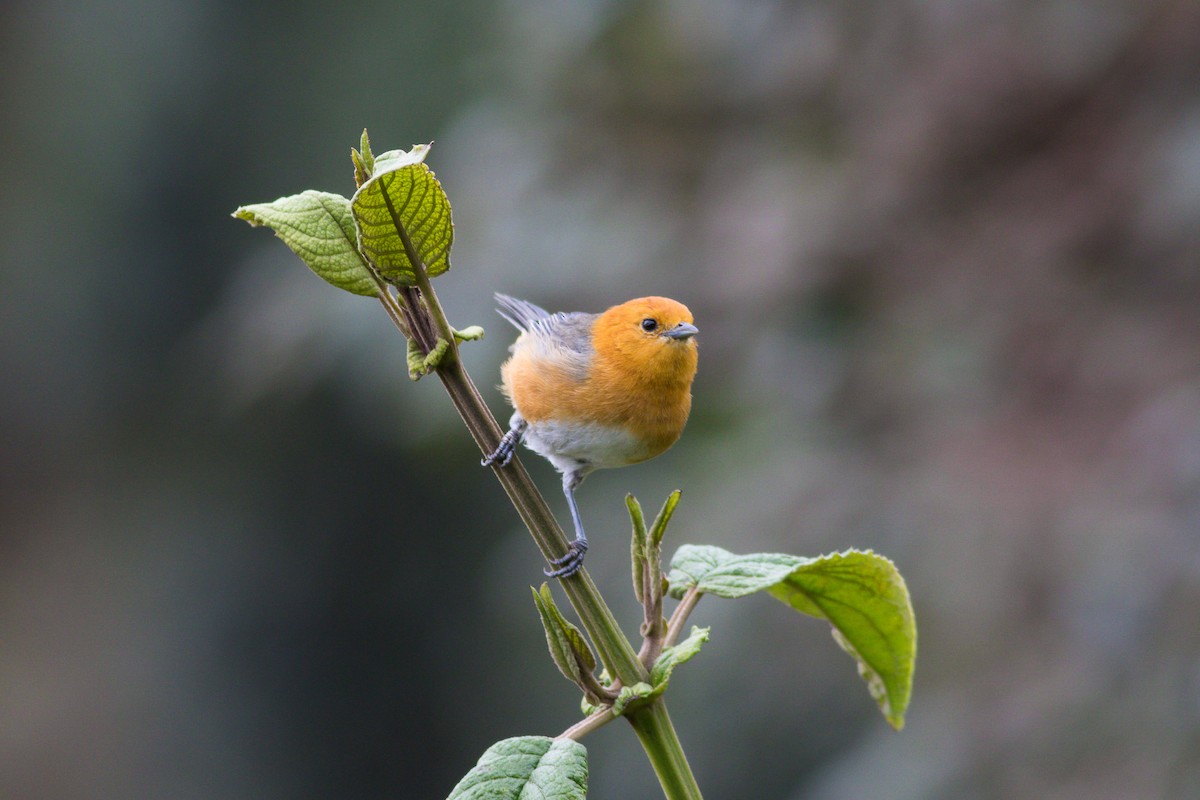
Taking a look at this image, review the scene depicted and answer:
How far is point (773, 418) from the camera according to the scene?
142 inches

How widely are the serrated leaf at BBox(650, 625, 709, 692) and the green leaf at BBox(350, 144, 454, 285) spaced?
39 centimetres

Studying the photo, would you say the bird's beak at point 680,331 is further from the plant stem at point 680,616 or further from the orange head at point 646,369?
the plant stem at point 680,616

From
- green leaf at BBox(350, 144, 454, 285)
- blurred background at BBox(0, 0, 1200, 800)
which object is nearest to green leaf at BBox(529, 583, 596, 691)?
green leaf at BBox(350, 144, 454, 285)

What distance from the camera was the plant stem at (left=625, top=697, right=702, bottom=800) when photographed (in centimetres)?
90

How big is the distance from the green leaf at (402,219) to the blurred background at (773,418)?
2.17 meters

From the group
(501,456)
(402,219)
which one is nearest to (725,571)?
(501,456)

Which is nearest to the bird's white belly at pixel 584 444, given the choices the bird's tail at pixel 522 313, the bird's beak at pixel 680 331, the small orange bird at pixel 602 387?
the small orange bird at pixel 602 387

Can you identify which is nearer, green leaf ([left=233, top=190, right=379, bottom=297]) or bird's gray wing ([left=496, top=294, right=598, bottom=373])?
green leaf ([left=233, top=190, right=379, bottom=297])

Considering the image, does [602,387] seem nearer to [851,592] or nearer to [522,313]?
[522,313]

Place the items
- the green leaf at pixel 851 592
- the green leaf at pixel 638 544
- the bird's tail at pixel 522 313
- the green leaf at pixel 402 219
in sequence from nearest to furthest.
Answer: the green leaf at pixel 402 219 → the green leaf at pixel 638 544 → the green leaf at pixel 851 592 → the bird's tail at pixel 522 313

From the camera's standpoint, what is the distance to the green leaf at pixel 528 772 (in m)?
0.88

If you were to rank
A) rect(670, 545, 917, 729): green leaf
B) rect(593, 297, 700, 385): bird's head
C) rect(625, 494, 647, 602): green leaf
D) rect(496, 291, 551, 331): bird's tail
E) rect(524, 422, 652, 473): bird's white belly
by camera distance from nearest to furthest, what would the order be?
rect(625, 494, 647, 602): green leaf < rect(670, 545, 917, 729): green leaf < rect(524, 422, 652, 473): bird's white belly < rect(593, 297, 700, 385): bird's head < rect(496, 291, 551, 331): bird's tail

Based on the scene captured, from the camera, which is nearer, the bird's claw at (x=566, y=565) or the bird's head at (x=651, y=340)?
the bird's claw at (x=566, y=565)

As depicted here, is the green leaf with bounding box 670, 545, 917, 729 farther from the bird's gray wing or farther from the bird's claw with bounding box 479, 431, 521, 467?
the bird's gray wing
